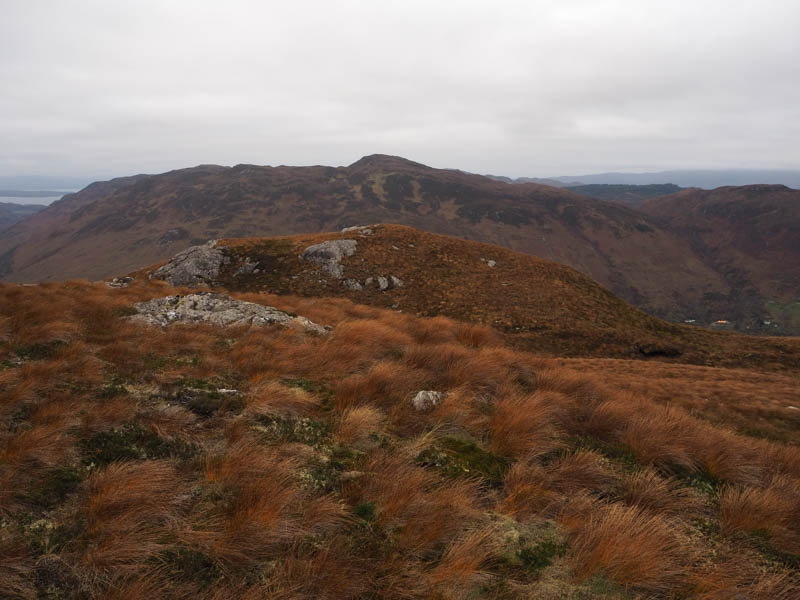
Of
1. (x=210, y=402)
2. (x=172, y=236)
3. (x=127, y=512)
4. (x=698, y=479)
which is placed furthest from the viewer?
(x=172, y=236)

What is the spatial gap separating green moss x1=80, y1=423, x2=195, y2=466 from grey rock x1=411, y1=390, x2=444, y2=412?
2.86 metres

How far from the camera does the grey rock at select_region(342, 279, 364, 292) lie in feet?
86.7

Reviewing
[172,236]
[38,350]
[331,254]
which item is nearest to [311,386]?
[38,350]

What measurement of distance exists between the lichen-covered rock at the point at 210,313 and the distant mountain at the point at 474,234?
486 ft

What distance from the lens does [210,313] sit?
33.4 feet

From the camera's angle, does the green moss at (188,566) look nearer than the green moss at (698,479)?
Yes

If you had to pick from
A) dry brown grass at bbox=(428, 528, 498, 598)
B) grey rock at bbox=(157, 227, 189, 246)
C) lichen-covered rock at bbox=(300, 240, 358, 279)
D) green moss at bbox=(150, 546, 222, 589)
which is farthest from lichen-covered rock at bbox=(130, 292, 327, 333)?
grey rock at bbox=(157, 227, 189, 246)

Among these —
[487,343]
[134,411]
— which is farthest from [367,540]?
[487,343]

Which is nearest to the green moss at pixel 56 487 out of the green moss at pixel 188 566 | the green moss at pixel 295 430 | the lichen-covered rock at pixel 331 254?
the green moss at pixel 188 566

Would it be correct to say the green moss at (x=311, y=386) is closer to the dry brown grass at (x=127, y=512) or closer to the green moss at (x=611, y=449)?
the dry brown grass at (x=127, y=512)

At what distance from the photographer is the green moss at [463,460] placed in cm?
375

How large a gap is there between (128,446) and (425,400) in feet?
11.8

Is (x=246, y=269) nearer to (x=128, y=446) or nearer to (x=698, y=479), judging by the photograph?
(x=128, y=446)

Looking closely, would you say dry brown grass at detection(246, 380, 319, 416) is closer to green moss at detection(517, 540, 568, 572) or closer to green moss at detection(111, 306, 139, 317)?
green moss at detection(517, 540, 568, 572)
